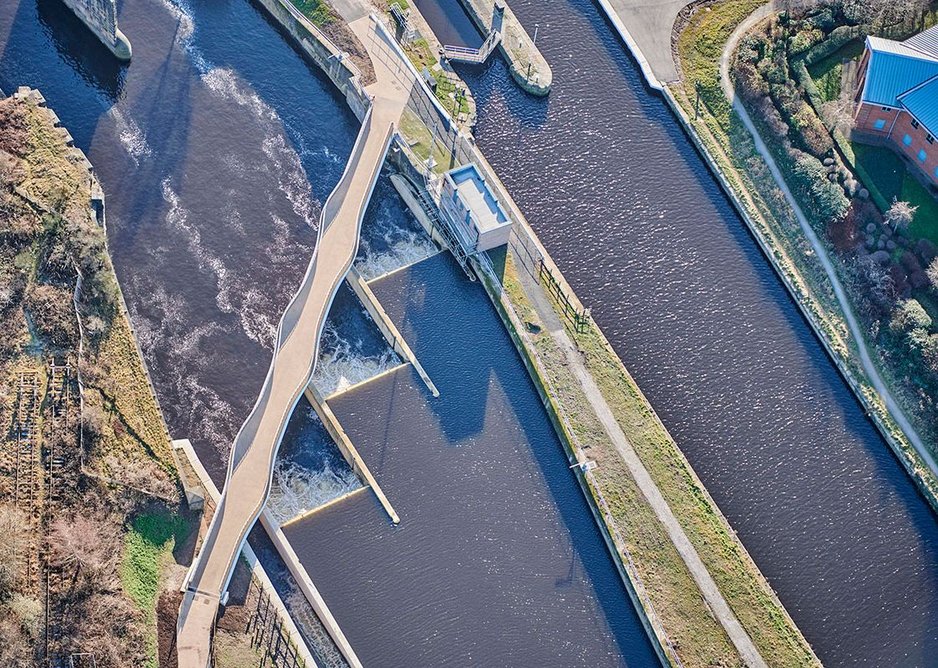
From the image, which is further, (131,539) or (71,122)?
(71,122)

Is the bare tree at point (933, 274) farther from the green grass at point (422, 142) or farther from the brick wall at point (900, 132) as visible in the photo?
the green grass at point (422, 142)

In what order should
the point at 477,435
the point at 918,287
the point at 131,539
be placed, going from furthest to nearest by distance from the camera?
1. the point at 918,287
2. the point at 477,435
3. the point at 131,539

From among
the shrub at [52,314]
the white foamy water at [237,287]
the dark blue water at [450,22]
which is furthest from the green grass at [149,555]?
the dark blue water at [450,22]

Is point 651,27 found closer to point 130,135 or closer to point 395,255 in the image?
point 395,255

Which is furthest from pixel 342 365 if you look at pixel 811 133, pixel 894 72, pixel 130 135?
pixel 894 72

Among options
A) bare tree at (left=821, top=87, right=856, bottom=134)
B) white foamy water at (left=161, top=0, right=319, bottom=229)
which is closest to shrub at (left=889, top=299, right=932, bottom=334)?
bare tree at (left=821, top=87, right=856, bottom=134)

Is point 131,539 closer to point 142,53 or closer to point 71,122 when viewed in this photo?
point 71,122

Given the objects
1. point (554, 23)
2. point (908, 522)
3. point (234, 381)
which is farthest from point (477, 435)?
point (554, 23)
